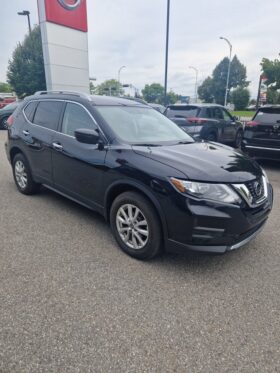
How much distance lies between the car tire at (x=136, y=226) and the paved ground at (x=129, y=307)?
152mm

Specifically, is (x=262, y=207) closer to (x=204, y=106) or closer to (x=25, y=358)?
(x=25, y=358)

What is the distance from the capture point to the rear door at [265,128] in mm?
6976

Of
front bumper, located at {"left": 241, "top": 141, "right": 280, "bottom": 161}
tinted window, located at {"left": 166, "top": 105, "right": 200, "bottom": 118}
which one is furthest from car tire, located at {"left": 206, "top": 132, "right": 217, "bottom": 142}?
front bumper, located at {"left": 241, "top": 141, "right": 280, "bottom": 161}

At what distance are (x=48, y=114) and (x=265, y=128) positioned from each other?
5.42m

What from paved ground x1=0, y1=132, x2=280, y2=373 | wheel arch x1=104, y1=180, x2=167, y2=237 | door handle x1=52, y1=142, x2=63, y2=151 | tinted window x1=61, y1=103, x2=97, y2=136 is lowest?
paved ground x1=0, y1=132, x2=280, y2=373

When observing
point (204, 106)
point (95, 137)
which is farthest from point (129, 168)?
point (204, 106)

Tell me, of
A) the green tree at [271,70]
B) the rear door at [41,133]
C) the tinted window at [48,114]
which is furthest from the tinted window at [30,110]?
the green tree at [271,70]

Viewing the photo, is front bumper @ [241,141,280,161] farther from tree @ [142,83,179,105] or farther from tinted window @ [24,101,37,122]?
tree @ [142,83,179,105]

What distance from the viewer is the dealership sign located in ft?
52.9

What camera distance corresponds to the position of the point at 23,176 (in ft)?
16.2

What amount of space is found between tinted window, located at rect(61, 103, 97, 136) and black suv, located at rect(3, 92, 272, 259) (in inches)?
0.6

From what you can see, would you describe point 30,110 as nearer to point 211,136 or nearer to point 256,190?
point 256,190

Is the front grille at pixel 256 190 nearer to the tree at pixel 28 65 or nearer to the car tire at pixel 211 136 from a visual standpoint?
the car tire at pixel 211 136

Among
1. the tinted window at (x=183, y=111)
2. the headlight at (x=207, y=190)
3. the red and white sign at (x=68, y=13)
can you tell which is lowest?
the headlight at (x=207, y=190)
